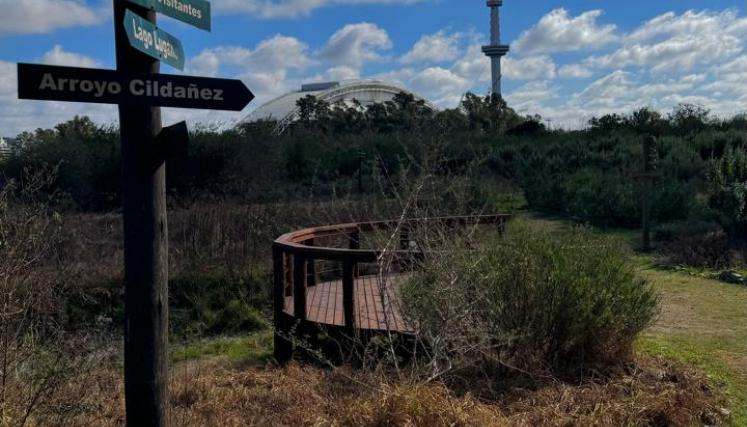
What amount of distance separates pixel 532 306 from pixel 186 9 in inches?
126

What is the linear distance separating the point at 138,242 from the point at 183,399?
2.13 metres

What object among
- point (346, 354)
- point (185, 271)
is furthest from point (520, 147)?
point (346, 354)

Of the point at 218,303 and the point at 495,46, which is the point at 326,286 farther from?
the point at 495,46

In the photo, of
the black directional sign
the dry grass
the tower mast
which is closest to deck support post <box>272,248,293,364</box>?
the dry grass

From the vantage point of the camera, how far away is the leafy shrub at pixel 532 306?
5051 millimetres

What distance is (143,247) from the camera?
3.48 metres

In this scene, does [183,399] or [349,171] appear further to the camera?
[349,171]

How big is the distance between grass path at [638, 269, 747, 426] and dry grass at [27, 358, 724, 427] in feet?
1.34

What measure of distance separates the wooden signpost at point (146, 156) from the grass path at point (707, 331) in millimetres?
3807

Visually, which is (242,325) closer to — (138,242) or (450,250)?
(450,250)

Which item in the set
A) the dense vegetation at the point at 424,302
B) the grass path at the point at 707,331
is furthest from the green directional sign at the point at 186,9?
the grass path at the point at 707,331

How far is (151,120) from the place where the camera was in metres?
3.49

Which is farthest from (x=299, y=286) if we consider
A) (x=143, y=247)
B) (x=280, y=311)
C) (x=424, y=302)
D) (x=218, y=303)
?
(x=218, y=303)

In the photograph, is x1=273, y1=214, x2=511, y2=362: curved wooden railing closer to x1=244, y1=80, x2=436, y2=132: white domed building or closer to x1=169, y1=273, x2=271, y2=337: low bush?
x1=169, y1=273, x2=271, y2=337: low bush
